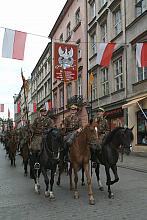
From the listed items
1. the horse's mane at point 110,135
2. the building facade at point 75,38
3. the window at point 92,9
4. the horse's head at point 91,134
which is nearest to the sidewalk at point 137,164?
the horse's mane at point 110,135

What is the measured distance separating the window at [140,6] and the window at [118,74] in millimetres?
3685

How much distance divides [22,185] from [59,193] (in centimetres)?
195

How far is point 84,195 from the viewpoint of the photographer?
30.0 ft

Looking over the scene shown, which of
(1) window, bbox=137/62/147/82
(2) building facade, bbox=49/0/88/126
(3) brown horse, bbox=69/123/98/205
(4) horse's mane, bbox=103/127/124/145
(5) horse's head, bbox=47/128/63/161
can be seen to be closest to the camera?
(3) brown horse, bbox=69/123/98/205

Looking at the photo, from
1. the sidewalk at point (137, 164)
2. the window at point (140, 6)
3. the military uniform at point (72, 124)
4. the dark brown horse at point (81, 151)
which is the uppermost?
the window at point (140, 6)

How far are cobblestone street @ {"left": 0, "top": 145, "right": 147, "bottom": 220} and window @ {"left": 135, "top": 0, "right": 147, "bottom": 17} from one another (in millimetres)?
13939

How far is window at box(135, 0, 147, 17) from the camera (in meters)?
21.7

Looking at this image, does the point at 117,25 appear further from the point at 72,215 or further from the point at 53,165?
the point at 72,215

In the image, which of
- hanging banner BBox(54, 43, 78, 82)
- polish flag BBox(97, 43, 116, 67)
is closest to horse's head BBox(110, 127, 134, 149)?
polish flag BBox(97, 43, 116, 67)

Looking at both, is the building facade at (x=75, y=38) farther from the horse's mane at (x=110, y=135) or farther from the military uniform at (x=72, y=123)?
the horse's mane at (x=110, y=135)

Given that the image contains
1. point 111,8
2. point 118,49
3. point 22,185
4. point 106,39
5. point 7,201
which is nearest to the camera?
point 7,201

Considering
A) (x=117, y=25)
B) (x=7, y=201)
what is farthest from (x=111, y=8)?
(x=7, y=201)

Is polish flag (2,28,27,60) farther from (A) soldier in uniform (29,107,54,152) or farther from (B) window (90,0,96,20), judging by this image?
(B) window (90,0,96,20)

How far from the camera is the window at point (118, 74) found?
25.0 meters
